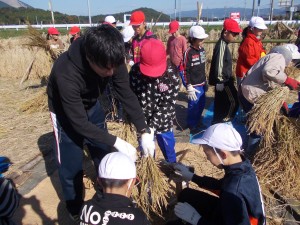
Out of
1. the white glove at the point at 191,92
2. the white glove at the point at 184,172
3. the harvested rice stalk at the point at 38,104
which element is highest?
the white glove at the point at 191,92

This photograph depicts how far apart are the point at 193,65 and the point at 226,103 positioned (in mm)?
833

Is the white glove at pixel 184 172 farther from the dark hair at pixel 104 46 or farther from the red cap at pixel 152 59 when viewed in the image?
the dark hair at pixel 104 46

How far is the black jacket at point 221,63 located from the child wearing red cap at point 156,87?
6.11ft

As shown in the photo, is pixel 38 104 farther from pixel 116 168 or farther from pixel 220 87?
pixel 116 168

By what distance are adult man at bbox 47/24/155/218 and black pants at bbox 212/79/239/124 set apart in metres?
2.48

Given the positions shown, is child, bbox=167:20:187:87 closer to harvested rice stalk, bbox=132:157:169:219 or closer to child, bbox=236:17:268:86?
child, bbox=236:17:268:86

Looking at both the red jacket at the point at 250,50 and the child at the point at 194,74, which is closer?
the red jacket at the point at 250,50

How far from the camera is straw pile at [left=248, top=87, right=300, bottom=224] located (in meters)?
3.00

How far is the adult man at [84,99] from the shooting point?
1753 millimetres

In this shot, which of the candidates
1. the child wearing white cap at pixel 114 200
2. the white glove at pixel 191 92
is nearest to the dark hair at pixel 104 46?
the child wearing white cap at pixel 114 200

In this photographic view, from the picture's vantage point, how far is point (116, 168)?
167cm

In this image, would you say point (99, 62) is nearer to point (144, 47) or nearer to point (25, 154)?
point (144, 47)

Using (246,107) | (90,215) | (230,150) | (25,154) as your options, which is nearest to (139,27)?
(246,107)

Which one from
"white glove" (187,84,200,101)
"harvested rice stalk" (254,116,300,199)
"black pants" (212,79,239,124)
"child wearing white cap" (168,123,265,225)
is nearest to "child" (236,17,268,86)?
"black pants" (212,79,239,124)
